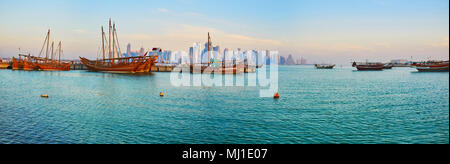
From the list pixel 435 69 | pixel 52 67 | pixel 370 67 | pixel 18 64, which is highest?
pixel 18 64

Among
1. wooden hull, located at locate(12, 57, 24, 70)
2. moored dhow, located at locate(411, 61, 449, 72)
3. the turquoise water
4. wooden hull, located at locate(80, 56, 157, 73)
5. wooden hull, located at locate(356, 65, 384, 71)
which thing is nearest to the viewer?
the turquoise water

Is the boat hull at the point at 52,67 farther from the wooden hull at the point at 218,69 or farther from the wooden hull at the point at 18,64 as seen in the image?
the wooden hull at the point at 218,69

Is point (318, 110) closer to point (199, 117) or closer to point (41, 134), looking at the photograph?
point (199, 117)

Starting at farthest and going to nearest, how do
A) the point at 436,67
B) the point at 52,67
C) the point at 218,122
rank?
the point at 52,67 < the point at 436,67 < the point at 218,122

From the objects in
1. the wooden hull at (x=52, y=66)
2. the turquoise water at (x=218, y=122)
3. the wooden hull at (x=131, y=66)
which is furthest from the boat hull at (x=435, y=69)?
the wooden hull at (x=52, y=66)

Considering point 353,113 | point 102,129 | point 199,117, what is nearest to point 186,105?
point 199,117

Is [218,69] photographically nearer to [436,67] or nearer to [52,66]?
[52,66]

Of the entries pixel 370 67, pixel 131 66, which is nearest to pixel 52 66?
pixel 131 66

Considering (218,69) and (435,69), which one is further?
(435,69)

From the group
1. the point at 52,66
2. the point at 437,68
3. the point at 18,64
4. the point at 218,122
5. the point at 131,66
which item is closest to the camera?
the point at 218,122

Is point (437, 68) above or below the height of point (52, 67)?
below

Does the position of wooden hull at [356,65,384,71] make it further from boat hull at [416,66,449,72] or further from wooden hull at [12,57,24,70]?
wooden hull at [12,57,24,70]

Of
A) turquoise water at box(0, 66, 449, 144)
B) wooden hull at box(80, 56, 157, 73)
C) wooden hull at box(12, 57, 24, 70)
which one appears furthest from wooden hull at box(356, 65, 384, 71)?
wooden hull at box(12, 57, 24, 70)
